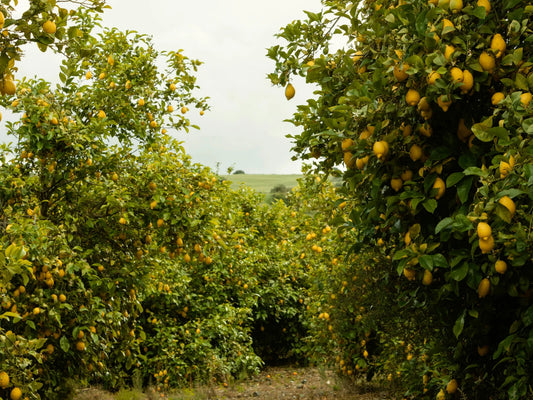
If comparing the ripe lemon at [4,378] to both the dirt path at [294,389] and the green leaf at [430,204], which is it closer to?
the green leaf at [430,204]

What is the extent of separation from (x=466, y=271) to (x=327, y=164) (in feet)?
4.89

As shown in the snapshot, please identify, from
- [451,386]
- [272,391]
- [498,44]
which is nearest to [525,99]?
[498,44]

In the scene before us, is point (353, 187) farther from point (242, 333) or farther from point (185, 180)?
point (242, 333)

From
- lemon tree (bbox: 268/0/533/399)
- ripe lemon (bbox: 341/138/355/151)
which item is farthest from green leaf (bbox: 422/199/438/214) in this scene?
ripe lemon (bbox: 341/138/355/151)

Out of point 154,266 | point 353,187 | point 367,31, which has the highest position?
point 367,31

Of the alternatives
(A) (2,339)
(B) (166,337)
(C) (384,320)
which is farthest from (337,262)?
(A) (2,339)

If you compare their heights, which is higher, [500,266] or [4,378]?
[500,266]

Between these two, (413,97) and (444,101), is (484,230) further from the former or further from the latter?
(413,97)

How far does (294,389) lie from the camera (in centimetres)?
908

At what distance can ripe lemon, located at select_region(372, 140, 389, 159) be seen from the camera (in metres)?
2.50

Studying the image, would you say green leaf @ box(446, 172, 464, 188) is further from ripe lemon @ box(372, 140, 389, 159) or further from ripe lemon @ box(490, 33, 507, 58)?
ripe lemon @ box(490, 33, 507, 58)

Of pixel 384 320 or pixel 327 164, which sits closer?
pixel 327 164

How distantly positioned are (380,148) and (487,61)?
1.96 feet

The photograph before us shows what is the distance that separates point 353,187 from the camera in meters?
2.98
